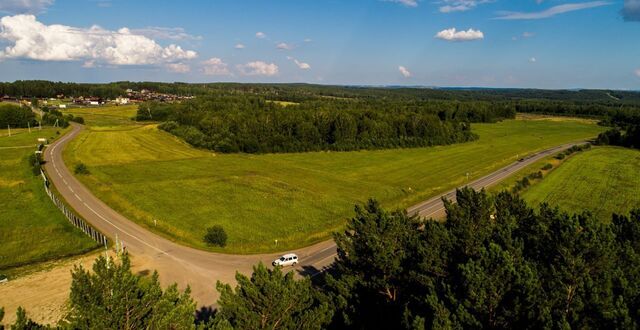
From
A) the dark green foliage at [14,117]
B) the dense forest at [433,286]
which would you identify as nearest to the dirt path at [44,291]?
the dense forest at [433,286]

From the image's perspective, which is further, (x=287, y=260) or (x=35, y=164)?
(x=35, y=164)

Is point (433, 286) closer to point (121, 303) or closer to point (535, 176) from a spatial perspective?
point (121, 303)

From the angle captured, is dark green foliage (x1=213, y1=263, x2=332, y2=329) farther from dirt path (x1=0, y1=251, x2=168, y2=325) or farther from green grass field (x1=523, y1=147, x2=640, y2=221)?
green grass field (x1=523, y1=147, x2=640, y2=221)

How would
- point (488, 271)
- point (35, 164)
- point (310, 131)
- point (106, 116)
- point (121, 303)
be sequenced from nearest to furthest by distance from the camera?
point (121, 303)
point (488, 271)
point (35, 164)
point (310, 131)
point (106, 116)

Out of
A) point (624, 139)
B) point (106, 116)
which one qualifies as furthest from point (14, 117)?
point (624, 139)

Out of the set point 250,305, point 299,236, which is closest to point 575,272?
point 250,305

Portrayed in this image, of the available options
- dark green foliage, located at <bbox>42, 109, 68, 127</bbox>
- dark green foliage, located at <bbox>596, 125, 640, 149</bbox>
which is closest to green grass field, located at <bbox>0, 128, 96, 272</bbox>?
dark green foliage, located at <bbox>42, 109, 68, 127</bbox>

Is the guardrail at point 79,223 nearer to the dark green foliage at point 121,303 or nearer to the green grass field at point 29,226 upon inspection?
the green grass field at point 29,226
